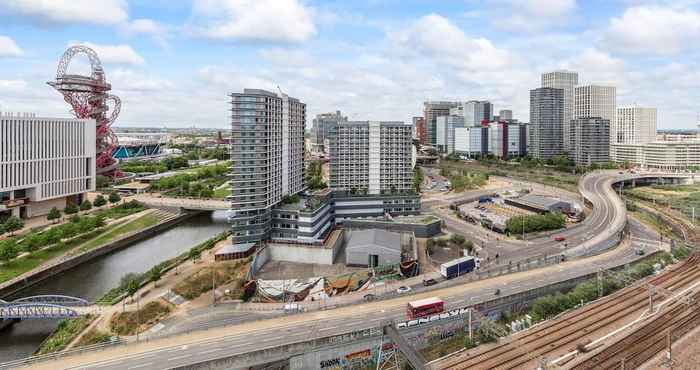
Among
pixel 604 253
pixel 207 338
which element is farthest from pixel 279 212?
pixel 604 253

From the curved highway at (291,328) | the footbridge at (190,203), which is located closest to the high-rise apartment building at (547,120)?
the curved highway at (291,328)

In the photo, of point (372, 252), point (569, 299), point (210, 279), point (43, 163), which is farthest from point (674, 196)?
point (43, 163)

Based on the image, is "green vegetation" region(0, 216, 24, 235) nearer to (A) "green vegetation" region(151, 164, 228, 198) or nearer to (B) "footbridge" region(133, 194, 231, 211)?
(B) "footbridge" region(133, 194, 231, 211)

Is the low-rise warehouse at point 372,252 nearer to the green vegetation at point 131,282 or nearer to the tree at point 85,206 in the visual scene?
the green vegetation at point 131,282

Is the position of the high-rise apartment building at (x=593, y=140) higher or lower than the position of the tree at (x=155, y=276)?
higher

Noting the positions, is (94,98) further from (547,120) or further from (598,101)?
(598,101)
